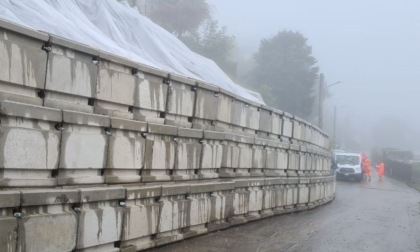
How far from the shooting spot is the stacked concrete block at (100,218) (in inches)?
240

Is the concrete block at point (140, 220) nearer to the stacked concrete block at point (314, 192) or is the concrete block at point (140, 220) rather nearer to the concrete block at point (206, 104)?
the concrete block at point (206, 104)

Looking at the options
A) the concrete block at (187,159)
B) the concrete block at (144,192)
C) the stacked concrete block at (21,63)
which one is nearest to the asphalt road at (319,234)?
the concrete block at (144,192)

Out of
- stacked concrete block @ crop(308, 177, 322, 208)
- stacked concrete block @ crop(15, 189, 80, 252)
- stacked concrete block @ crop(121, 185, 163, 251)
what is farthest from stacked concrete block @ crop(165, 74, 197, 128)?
stacked concrete block @ crop(308, 177, 322, 208)

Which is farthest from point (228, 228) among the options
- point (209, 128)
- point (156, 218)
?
point (156, 218)

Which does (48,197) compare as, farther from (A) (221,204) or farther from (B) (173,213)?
(A) (221,204)

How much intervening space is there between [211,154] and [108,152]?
3.20 metres

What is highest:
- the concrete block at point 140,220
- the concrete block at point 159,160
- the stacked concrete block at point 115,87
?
the stacked concrete block at point 115,87

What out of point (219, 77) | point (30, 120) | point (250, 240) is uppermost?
point (219, 77)

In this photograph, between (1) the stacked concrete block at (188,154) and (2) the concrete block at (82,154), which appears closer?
(2) the concrete block at (82,154)

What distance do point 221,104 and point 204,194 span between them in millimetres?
1912

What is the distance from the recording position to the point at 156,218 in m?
7.67

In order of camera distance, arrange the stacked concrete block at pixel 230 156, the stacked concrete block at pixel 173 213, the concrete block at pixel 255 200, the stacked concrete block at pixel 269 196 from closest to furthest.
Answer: the stacked concrete block at pixel 173 213, the stacked concrete block at pixel 230 156, the concrete block at pixel 255 200, the stacked concrete block at pixel 269 196

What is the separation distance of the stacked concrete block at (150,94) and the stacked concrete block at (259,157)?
3.96m

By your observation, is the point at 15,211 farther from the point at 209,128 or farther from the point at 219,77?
the point at 219,77
